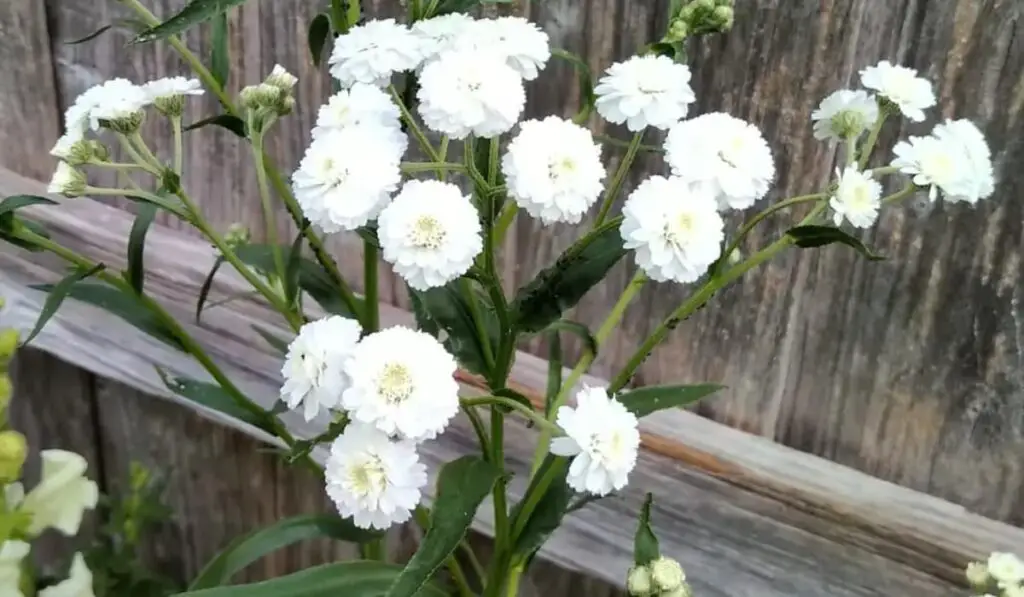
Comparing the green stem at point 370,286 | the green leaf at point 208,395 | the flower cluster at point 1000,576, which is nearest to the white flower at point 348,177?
the green stem at point 370,286

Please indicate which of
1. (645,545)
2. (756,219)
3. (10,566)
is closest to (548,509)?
(645,545)

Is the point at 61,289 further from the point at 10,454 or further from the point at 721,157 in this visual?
the point at 721,157

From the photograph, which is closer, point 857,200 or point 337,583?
point 857,200


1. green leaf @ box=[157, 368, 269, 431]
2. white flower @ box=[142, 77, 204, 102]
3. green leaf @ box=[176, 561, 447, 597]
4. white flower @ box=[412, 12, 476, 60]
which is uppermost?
white flower @ box=[412, 12, 476, 60]

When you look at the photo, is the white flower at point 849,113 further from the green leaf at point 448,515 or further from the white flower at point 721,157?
the green leaf at point 448,515

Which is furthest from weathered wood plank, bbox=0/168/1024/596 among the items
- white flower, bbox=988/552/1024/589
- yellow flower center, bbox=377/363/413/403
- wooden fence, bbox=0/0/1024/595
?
yellow flower center, bbox=377/363/413/403

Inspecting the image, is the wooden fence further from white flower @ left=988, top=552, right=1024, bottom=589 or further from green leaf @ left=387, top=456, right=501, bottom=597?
green leaf @ left=387, top=456, right=501, bottom=597
